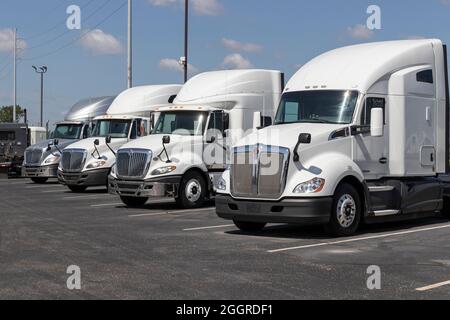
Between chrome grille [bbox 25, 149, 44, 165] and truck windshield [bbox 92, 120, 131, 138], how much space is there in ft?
17.8

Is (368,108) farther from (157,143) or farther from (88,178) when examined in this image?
(88,178)

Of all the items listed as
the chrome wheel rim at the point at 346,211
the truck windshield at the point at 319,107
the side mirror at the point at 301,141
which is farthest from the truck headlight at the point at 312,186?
the truck windshield at the point at 319,107

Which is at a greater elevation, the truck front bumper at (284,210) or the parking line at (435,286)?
the truck front bumper at (284,210)

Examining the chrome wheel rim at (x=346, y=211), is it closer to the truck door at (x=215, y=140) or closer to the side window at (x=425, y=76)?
the side window at (x=425, y=76)

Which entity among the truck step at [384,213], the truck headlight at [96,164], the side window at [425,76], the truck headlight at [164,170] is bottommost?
the truck step at [384,213]

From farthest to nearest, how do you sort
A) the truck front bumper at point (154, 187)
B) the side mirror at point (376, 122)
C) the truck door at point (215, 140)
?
1. the truck door at point (215, 140)
2. the truck front bumper at point (154, 187)
3. the side mirror at point (376, 122)

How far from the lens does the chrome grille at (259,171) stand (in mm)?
11398

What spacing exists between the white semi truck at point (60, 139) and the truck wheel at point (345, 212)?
16729 millimetres

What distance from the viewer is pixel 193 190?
17.1 metres

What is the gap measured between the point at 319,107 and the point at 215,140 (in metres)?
5.31

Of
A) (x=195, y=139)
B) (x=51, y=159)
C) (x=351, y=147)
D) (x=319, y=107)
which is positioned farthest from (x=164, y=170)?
(x=51, y=159)
